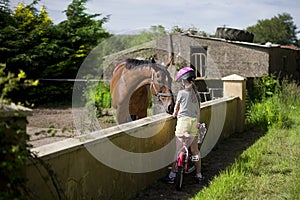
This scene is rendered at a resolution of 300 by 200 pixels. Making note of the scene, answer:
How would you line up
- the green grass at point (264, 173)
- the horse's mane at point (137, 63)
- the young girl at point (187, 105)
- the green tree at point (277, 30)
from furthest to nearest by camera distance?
the green tree at point (277, 30)
the horse's mane at point (137, 63)
the young girl at point (187, 105)
the green grass at point (264, 173)

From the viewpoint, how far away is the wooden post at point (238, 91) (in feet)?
31.1

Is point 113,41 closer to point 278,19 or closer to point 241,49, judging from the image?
point 241,49

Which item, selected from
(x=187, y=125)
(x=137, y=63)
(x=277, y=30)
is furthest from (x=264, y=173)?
(x=277, y=30)

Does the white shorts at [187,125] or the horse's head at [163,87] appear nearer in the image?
the white shorts at [187,125]

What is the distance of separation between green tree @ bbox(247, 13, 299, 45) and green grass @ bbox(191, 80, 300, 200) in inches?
2409

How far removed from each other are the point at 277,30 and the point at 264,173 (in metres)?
67.3

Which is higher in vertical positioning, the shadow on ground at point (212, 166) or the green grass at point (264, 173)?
the green grass at point (264, 173)

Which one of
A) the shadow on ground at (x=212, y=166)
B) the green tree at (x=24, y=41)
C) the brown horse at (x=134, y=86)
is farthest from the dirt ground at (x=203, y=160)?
the green tree at (x=24, y=41)

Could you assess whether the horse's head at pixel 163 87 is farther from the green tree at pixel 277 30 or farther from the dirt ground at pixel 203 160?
the green tree at pixel 277 30

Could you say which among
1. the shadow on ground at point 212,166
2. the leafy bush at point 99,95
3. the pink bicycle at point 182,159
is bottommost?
the shadow on ground at point 212,166

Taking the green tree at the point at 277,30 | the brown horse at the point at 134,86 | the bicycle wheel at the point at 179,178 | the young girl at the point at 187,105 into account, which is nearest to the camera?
the bicycle wheel at the point at 179,178

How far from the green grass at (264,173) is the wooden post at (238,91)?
38.5 inches

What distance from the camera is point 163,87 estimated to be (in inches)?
244

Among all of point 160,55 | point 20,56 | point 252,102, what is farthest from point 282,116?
point 20,56
